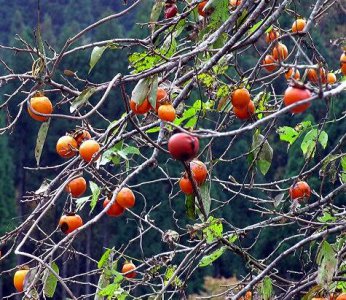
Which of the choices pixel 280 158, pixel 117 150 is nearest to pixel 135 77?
pixel 117 150

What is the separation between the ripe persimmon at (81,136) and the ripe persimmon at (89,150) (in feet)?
0.75

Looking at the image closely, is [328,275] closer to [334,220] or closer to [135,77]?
[334,220]

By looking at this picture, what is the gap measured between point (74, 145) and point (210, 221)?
0.62 m

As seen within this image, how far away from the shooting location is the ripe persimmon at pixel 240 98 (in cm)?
227

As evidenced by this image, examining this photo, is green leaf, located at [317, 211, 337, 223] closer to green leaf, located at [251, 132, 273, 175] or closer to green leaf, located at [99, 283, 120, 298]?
green leaf, located at [251, 132, 273, 175]

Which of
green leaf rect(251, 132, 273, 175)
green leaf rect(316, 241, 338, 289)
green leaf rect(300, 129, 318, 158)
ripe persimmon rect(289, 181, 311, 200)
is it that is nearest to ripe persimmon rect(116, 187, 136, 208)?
green leaf rect(251, 132, 273, 175)

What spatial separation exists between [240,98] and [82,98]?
45 cm

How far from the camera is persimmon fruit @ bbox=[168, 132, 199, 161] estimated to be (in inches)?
65.7

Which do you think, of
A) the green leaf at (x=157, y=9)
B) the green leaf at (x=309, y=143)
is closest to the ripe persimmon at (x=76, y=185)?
the green leaf at (x=157, y=9)

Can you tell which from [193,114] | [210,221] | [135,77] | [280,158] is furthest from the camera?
[280,158]

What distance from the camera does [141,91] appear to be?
203 cm

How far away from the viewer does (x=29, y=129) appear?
23.6m

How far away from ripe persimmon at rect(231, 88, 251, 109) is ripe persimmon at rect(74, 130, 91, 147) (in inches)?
17.2

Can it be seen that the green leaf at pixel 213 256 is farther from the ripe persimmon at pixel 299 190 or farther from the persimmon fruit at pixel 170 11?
the persimmon fruit at pixel 170 11
